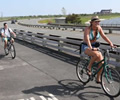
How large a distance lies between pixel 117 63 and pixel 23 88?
3619 millimetres

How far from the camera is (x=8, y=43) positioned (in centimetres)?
1123

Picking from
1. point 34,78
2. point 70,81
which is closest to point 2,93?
point 34,78

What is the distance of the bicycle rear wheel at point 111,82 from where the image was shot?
4.84 meters

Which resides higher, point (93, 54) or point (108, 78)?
point (93, 54)

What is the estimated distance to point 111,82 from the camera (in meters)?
5.07

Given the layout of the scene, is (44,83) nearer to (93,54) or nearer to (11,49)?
(93,54)

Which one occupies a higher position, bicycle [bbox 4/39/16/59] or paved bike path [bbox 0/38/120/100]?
bicycle [bbox 4/39/16/59]

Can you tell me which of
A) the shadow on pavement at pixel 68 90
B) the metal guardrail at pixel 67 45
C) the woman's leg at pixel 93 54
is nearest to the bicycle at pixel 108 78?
the woman's leg at pixel 93 54

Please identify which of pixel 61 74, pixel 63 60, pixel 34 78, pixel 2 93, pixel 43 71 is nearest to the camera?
pixel 2 93

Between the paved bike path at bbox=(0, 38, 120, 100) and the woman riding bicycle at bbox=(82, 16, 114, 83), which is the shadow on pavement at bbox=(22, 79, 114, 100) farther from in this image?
the woman riding bicycle at bbox=(82, 16, 114, 83)

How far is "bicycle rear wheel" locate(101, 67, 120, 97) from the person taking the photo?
4.84 metres

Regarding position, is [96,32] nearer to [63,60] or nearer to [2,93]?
[2,93]

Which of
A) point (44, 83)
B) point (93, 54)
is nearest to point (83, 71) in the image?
point (93, 54)

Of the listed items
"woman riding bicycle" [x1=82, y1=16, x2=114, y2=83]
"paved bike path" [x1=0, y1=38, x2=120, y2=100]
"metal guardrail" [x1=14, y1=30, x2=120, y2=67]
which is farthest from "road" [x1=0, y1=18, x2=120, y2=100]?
"metal guardrail" [x1=14, y1=30, x2=120, y2=67]
